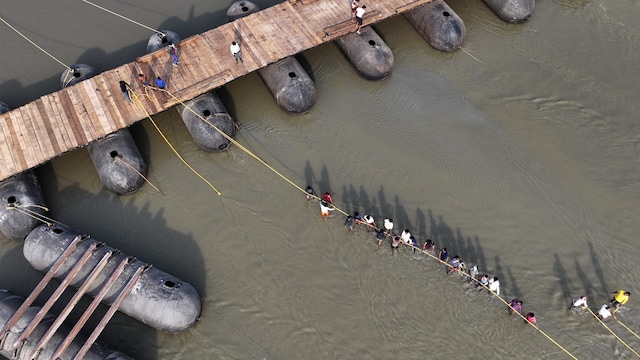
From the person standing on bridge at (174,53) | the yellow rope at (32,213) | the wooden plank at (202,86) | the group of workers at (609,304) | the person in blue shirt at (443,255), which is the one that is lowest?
the yellow rope at (32,213)

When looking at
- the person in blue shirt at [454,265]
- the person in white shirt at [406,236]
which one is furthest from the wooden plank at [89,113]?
the person in blue shirt at [454,265]

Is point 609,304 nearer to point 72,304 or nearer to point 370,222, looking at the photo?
point 370,222

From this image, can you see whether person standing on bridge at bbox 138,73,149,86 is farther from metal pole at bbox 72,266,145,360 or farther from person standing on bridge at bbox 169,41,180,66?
metal pole at bbox 72,266,145,360

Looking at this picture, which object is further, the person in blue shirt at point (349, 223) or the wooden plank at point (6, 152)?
the person in blue shirt at point (349, 223)

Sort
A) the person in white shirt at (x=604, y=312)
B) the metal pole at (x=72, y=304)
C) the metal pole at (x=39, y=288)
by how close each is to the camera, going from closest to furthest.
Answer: the metal pole at (x=72, y=304) → the metal pole at (x=39, y=288) → the person in white shirt at (x=604, y=312)

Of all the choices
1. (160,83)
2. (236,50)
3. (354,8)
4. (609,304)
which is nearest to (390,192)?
(354,8)

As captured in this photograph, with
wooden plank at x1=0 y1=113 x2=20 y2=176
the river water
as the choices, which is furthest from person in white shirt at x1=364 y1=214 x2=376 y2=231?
wooden plank at x1=0 y1=113 x2=20 y2=176

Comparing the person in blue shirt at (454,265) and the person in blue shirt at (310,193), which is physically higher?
the person in blue shirt at (310,193)

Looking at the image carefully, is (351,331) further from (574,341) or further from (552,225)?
(552,225)

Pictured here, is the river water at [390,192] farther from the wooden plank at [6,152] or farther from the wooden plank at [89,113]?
the wooden plank at [89,113]
